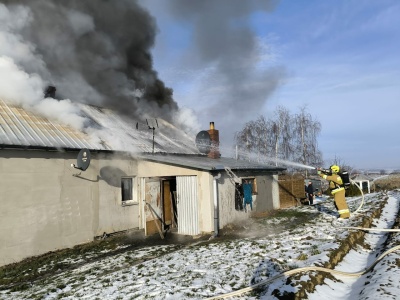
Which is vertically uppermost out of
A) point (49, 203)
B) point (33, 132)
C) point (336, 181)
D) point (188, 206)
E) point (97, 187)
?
point (33, 132)

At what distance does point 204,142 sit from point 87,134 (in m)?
6.85

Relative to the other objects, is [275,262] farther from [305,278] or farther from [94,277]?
[94,277]

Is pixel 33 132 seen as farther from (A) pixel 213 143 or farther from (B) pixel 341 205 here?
(B) pixel 341 205

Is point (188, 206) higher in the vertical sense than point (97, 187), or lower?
lower

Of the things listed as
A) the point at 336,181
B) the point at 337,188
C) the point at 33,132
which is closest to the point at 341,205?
the point at 337,188

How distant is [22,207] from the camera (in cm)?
891

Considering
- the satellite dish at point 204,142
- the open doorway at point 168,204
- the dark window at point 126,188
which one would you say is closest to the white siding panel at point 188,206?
the open doorway at point 168,204

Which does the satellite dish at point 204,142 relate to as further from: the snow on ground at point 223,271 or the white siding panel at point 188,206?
the snow on ground at point 223,271

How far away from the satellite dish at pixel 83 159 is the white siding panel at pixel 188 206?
332 cm

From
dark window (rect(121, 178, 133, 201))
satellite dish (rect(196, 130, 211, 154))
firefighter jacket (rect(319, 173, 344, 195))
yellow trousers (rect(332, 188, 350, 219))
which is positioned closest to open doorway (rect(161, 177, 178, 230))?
dark window (rect(121, 178, 133, 201))

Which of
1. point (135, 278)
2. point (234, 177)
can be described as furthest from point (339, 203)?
point (135, 278)

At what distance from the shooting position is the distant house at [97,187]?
29.1 ft

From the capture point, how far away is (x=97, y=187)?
1095 cm

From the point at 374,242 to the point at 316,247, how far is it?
7.38 feet
